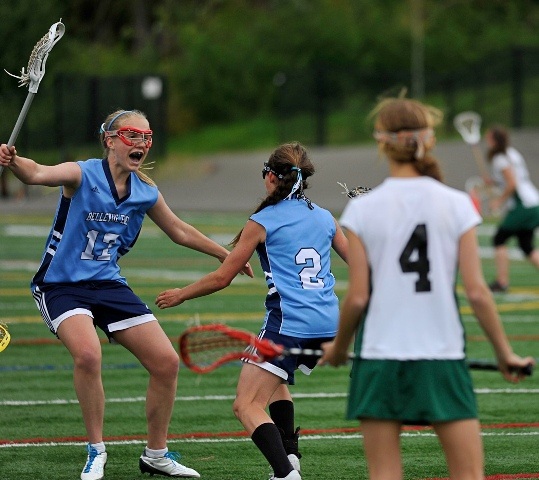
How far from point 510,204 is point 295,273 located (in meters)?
10.1

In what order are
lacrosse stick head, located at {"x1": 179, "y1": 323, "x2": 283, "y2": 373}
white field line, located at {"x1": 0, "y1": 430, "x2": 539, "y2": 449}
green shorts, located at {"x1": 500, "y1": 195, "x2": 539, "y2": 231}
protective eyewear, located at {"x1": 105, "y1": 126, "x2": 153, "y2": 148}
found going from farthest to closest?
green shorts, located at {"x1": 500, "y1": 195, "x2": 539, "y2": 231}, white field line, located at {"x1": 0, "y1": 430, "x2": 539, "y2": 449}, protective eyewear, located at {"x1": 105, "y1": 126, "x2": 153, "y2": 148}, lacrosse stick head, located at {"x1": 179, "y1": 323, "x2": 283, "y2": 373}

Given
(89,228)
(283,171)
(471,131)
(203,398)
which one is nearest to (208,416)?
(203,398)

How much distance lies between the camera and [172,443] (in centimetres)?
838

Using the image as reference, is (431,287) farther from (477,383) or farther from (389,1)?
(389,1)

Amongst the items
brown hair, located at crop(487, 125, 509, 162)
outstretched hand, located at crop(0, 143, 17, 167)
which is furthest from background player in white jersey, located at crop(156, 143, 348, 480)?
brown hair, located at crop(487, 125, 509, 162)

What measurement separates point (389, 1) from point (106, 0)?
11.6 m

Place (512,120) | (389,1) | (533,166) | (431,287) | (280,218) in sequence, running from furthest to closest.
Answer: (389,1) < (512,120) < (533,166) < (280,218) < (431,287)

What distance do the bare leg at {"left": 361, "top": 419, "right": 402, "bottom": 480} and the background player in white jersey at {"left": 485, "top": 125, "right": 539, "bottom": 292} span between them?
11286 mm

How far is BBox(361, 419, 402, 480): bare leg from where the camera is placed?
5129mm

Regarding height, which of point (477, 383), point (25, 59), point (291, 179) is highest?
point (25, 59)

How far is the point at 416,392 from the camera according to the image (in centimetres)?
509

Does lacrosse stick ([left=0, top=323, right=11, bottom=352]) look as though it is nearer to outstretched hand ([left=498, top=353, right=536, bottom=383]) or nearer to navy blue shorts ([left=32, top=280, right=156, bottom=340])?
navy blue shorts ([left=32, top=280, right=156, bottom=340])

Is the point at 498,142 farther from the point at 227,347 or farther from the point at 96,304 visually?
the point at 227,347

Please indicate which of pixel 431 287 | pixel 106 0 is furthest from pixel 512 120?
pixel 431 287
